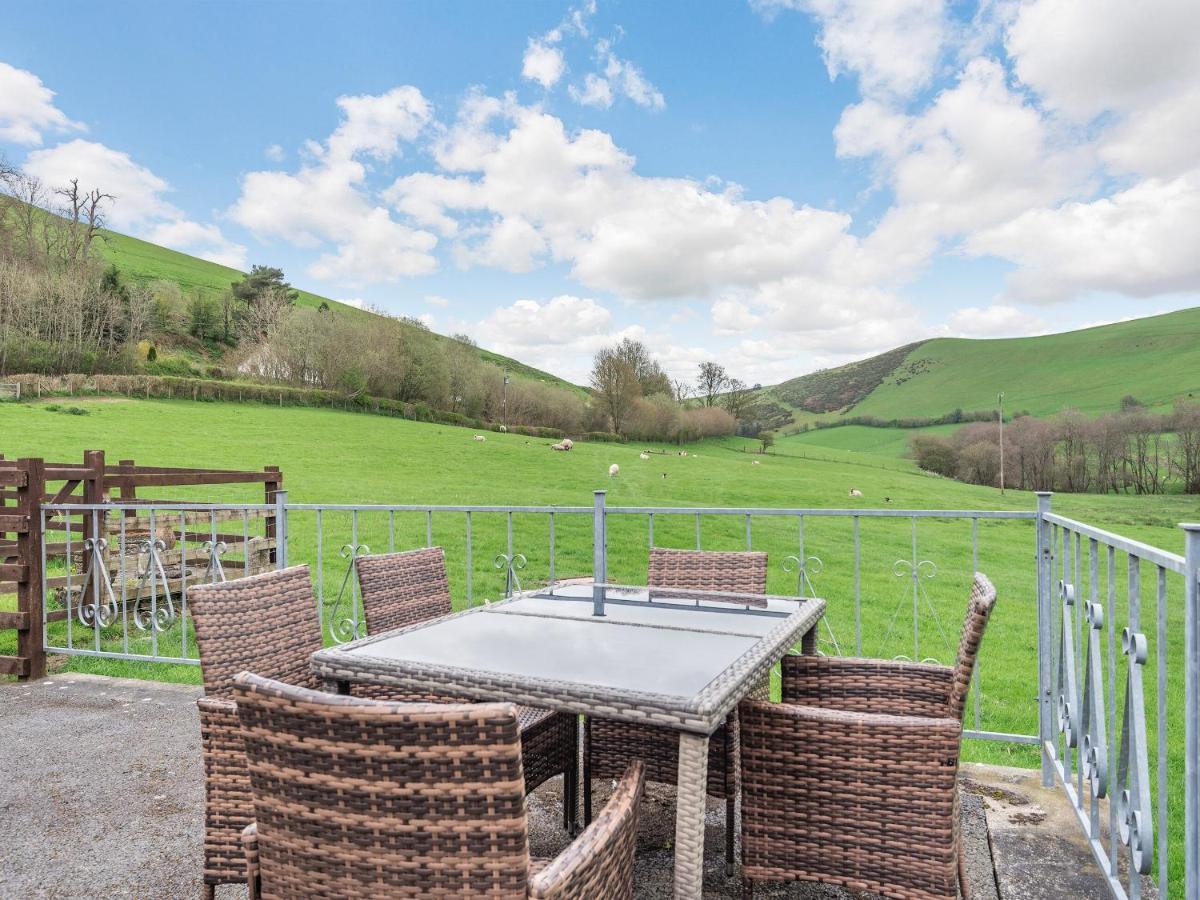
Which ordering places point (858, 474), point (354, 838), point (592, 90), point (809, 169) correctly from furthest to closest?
point (858, 474) < point (809, 169) < point (592, 90) < point (354, 838)

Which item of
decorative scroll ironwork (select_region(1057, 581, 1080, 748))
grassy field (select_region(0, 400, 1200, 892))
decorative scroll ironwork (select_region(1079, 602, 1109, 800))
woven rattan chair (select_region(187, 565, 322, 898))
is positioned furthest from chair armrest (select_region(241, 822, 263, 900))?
grassy field (select_region(0, 400, 1200, 892))

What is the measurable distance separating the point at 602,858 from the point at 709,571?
204 centimetres

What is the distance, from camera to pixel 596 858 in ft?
4.20

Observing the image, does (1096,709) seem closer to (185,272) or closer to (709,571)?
(709,571)

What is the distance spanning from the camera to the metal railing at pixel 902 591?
1.66 m

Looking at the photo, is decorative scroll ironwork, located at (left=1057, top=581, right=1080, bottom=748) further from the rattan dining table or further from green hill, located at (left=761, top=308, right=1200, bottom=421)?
green hill, located at (left=761, top=308, right=1200, bottom=421)

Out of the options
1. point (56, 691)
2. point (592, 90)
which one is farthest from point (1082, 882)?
point (592, 90)

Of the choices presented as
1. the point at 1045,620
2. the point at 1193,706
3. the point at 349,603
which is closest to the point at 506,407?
the point at 349,603

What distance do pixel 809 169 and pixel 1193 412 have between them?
3442 cm

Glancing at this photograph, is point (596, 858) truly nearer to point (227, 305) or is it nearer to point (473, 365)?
point (473, 365)

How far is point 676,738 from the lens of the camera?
2492mm

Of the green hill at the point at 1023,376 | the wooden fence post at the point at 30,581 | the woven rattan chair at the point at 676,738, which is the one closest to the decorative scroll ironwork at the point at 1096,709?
the woven rattan chair at the point at 676,738

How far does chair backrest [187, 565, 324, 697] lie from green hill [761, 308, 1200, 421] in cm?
4835

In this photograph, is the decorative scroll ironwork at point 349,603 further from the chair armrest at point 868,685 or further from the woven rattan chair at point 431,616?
the chair armrest at point 868,685
